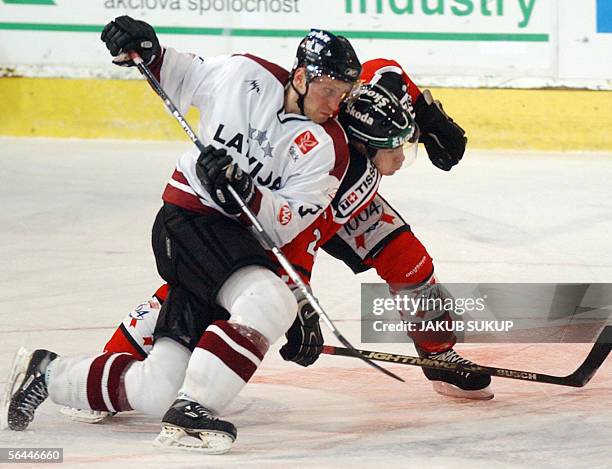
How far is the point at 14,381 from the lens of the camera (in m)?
2.81

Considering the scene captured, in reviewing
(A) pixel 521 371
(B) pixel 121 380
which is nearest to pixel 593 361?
(A) pixel 521 371

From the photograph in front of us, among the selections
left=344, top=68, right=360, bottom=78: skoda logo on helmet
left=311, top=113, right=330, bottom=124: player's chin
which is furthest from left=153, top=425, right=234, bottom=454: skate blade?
left=344, top=68, right=360, bottom=78: skoda logo on helmet

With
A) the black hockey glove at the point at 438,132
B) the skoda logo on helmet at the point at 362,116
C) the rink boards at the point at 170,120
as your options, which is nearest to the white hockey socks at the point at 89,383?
the skoda logo on helmet at the point at 362,116

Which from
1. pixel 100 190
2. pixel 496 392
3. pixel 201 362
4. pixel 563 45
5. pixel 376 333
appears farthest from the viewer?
pixel 563 45

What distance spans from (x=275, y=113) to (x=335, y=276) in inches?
60.2

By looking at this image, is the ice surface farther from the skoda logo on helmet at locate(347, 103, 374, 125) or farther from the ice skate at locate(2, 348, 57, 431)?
the skoda logo on helmet at locate(347, 103, 374, 125)

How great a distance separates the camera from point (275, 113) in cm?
285

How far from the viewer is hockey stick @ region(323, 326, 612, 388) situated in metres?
3.02

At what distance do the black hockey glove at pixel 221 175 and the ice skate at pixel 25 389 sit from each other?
570mm

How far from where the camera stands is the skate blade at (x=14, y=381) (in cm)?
275

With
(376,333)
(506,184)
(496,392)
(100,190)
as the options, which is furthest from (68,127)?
(496,392)

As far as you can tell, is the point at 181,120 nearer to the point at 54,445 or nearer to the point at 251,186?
the point at 251,186

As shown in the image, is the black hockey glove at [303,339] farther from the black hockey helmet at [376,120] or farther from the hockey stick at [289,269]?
the black hockey helmet at [376,120]

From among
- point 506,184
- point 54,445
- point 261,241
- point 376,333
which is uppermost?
point 261,241
